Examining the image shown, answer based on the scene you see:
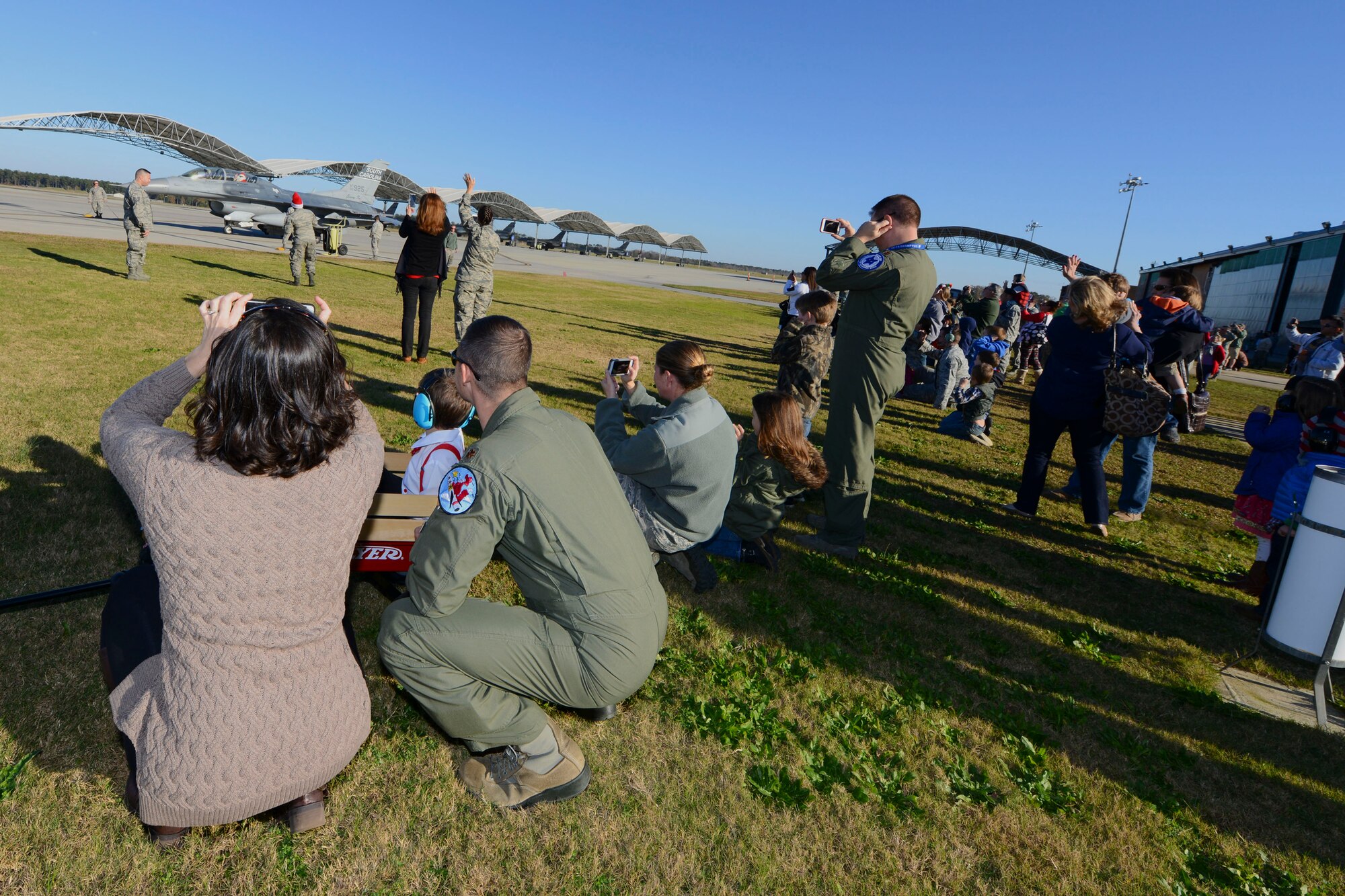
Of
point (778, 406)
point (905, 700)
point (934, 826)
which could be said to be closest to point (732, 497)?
point (778, 406)

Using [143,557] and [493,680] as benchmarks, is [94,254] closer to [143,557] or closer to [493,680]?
[143,557]

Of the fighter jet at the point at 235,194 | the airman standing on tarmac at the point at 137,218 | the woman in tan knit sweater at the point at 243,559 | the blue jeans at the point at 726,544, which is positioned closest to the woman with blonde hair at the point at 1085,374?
the blue jeans at the point at 726,544

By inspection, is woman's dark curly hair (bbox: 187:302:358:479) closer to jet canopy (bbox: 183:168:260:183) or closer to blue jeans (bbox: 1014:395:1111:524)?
blue jeans (bbox: 1014:395:1111:524)

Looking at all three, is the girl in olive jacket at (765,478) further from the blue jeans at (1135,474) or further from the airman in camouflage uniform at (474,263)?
the airman in camouflage uniform at (474,263)

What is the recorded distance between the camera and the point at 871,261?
16.3 ft

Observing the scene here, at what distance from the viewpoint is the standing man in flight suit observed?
9656mm

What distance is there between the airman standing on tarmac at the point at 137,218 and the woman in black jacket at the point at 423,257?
23.2 ft

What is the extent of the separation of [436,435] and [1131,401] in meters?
5.67

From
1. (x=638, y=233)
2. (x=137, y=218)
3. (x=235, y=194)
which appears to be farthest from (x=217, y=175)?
(x=638, y=233)

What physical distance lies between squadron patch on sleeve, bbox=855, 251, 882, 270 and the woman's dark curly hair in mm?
3859

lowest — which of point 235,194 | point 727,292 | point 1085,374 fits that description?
point 1085,374

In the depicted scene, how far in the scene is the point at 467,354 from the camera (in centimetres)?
293

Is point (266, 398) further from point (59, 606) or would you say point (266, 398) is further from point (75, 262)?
point (75, 262)

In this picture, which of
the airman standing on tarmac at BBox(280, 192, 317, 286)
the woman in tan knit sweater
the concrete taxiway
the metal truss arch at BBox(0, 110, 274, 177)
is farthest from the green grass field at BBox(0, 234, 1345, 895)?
the metal truss arch at BBox(0, 110, 274, 177)
